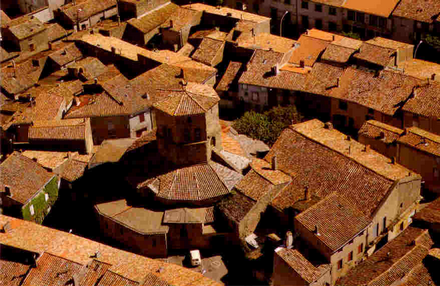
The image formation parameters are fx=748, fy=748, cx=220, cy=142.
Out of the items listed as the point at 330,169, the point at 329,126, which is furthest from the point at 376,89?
the point at 330,169

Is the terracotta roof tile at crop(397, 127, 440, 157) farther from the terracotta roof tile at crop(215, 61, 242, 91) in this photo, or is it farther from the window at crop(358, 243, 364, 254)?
the terracotta roof tile at crop(215, 61, 242, 91)

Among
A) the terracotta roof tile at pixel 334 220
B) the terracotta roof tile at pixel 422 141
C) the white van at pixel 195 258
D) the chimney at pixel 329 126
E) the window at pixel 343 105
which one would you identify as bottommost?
the white van at pixel 195 258

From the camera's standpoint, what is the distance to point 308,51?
347 ft

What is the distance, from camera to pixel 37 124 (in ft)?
311

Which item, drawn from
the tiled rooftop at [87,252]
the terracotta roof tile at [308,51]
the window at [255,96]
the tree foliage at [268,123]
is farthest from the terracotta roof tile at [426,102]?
the tiled rooftop at [87,252]

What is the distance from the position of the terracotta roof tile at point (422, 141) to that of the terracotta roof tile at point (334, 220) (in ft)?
42.3

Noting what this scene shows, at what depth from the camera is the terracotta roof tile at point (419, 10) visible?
106000 mm

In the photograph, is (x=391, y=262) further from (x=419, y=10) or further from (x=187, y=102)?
(x=419, y=10)

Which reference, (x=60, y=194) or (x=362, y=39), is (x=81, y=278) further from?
(x=362, y=39)

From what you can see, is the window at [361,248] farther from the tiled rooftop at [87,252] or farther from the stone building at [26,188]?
the stone building at [26,188]

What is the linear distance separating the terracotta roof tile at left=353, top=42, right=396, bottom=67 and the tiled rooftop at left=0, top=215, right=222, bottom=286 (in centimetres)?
4127

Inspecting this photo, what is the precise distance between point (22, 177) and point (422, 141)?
4597cm

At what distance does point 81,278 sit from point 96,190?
16302 millimetres

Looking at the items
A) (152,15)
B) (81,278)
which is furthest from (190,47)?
(81,278)
